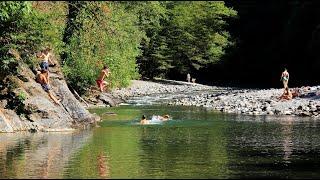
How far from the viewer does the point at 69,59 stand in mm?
48000

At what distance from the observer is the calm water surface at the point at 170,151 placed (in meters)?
19.1

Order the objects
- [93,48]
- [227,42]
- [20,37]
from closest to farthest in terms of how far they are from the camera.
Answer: [20,37]
[93,48]
[227,42]

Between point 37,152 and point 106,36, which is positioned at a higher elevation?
point 106,36

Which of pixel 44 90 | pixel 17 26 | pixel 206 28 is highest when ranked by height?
pixel 206 28

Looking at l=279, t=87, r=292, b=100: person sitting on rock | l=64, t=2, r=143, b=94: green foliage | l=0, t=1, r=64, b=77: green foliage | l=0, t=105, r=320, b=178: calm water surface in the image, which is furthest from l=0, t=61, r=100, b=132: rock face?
l=279, t=87, r=292, b=100: person sitting on rock

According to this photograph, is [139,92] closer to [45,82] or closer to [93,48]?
[93,48]

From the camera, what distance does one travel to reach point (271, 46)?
99.5 m

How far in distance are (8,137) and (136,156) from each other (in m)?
8.22

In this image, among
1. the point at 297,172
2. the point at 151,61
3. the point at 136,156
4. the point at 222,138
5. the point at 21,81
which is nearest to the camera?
the point at 297,172

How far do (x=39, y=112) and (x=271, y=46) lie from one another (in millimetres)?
72209

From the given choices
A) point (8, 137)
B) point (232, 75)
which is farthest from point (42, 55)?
point (232, 75)

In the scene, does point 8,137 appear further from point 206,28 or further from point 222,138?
point 206,28

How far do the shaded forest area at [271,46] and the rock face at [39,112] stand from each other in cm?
5570

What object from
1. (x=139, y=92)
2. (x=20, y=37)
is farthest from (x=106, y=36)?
(x=139, y=92)
